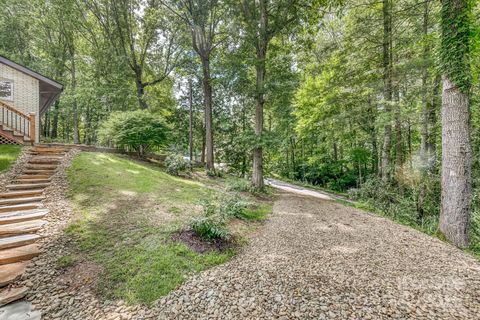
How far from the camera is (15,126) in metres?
9.25

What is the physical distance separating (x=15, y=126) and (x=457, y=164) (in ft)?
Answer: 51.3

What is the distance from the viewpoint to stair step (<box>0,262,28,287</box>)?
2842 mm

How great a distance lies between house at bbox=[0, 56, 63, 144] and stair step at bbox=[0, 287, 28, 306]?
909 centimetres

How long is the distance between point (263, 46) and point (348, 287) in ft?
31.3

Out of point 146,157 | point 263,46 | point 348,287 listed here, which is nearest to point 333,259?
point 348,287

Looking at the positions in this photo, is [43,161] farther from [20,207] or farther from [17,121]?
[17,121]

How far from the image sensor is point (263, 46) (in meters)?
9.40

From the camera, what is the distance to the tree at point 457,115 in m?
4.43

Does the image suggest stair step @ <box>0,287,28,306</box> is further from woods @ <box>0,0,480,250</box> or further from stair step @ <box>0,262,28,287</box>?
woods @ <box>0,0,480,250</box>

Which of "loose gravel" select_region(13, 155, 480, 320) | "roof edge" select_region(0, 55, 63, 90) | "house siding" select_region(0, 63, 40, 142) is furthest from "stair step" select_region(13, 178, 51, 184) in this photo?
"roof edge" select_region(0, 55, 63, 90)

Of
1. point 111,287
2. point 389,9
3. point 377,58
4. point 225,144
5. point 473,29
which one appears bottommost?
point 111,287

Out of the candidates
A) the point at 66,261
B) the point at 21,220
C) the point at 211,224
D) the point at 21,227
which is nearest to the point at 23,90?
the point at 21,220

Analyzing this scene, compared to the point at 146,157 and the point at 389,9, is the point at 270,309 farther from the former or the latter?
the point at 146,157

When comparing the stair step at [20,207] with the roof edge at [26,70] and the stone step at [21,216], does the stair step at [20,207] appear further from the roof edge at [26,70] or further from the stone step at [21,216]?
the roof edge at [26,70]
